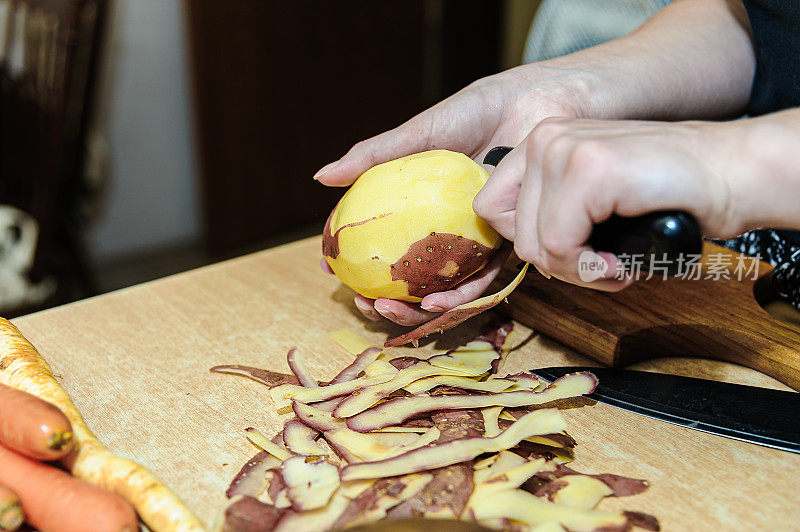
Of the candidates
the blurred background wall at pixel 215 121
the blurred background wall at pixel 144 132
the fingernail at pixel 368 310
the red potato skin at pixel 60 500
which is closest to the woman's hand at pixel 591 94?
the fingernail at pixel 368 310

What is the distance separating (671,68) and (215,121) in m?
2.43

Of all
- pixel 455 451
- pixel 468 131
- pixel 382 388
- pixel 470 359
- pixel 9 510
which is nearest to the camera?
pixel 9 510

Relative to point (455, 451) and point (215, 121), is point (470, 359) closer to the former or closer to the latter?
point (455, 451)

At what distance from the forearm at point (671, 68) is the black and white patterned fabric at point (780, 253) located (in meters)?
0.26

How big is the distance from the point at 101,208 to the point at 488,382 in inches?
107

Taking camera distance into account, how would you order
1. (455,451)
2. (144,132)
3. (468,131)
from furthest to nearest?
(144,132)
(468,131)
(455,451)

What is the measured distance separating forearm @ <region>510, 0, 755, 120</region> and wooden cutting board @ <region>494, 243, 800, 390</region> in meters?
0.33

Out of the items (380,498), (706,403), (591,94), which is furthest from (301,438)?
(591,94)

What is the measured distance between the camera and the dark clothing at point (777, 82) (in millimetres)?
1181

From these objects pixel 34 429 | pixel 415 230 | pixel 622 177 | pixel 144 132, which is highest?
pixel 622 177

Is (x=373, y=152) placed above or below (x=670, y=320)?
above

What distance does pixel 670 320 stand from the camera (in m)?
1.08
